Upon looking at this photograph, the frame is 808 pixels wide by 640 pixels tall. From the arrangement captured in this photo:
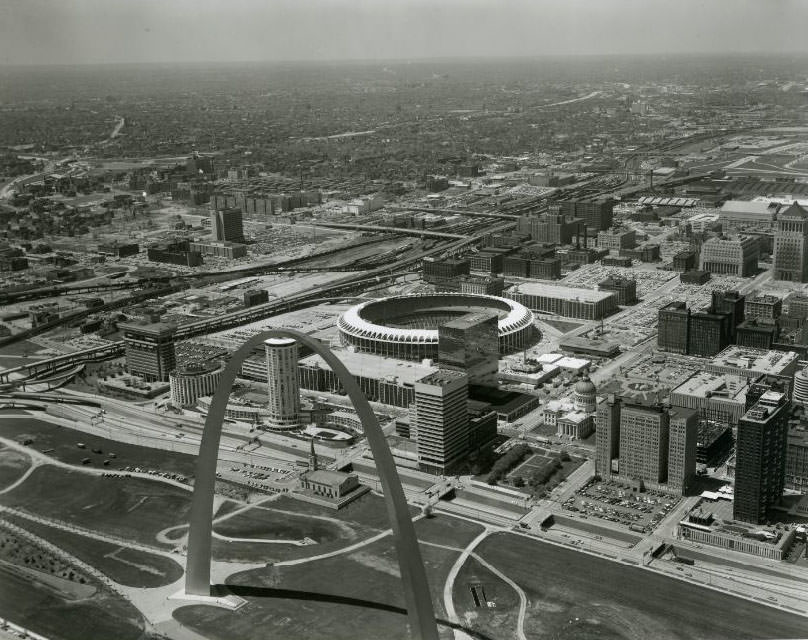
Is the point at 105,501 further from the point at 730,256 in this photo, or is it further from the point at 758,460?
the point at 730,256

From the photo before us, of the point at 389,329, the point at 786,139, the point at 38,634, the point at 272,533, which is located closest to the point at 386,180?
the point at 786,139

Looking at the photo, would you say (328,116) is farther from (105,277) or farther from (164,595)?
Answer: (164,595)

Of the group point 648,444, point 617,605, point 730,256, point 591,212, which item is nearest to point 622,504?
point 648,444

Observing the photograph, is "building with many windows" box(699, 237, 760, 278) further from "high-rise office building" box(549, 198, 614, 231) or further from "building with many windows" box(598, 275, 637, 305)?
"high-rise office building" box(549, 198, 614, 231)

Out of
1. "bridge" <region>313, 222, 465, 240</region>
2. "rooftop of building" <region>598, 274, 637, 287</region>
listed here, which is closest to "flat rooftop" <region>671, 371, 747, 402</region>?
"rooftop of building" <region>598, 274, 637, 287</region>

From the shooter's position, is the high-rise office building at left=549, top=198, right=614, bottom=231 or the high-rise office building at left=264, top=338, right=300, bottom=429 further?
the high-rise office building at left=549, top=198, right=614, bottom=231

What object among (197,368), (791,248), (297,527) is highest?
A: (791,248)

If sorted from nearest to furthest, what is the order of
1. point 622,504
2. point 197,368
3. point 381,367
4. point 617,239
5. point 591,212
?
1. point 622,504
2. point 381,367
3. point 197,368
4. point 617,239
5. point 591,212
